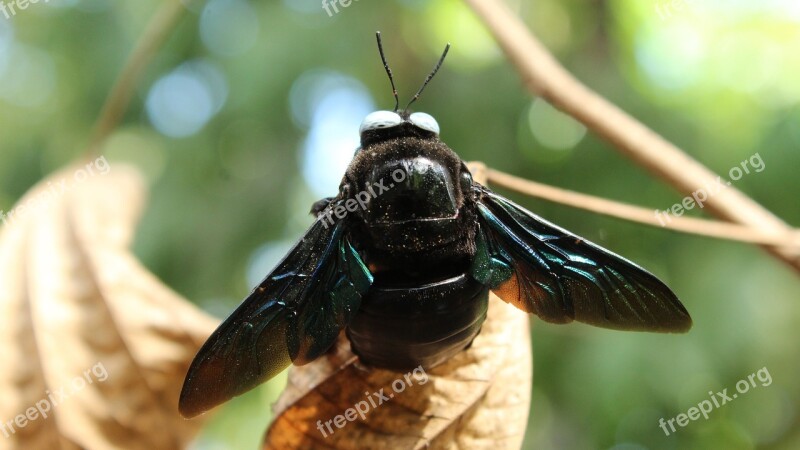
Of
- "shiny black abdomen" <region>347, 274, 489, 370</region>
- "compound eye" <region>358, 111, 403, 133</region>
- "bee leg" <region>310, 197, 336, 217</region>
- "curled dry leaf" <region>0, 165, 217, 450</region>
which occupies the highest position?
"compound eye" <region>358, 111, 403, 133</region>

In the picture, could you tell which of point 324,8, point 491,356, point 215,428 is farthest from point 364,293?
point 215,428

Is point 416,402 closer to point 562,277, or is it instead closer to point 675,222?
point 562,277

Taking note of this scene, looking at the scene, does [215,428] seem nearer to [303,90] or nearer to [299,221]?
[299,221]

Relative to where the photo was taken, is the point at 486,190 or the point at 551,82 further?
the point at 551,82

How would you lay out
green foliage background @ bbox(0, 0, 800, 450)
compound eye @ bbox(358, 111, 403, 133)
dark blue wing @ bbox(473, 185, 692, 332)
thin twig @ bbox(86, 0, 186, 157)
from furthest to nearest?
green foliage background @ bbox(0, 0, 800, 450) → thin twig @ bbox(86, 0, 186, 157) → compound eye @ bbox(358, 111, 403, 133) → dark blue wing @ bbox(473, 185, 692, 332)

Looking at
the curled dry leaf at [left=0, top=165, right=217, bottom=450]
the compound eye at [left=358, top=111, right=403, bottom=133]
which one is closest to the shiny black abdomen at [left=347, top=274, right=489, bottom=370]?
the compound eye at [left=358, top=111, right=403, bottom=133]

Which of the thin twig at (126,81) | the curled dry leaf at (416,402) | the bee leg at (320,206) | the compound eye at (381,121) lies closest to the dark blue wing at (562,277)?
the curled dry leaf at (416,402)

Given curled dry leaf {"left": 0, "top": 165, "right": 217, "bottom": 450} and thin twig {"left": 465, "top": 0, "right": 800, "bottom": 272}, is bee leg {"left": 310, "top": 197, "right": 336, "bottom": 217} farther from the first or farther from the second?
thin twig {"left": 465, "top": 0, "right": 800, "bottom": 272}
